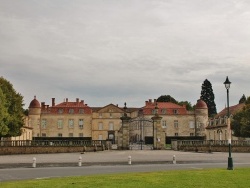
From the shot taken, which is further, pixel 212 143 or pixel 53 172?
pixel 212 143

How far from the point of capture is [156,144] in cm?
5244

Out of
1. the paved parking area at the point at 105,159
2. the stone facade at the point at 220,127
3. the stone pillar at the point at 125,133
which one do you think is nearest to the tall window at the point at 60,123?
the stone facade at the point at 220,127

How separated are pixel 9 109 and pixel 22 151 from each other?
12.3 meters

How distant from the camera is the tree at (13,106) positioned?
54.8m

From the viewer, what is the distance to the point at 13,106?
56.1 meters

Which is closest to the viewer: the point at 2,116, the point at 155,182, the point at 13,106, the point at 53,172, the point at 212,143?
the point at 155,182

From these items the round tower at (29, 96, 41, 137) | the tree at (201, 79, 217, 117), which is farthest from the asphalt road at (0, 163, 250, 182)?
the tree at (201, 79, 217, 117)

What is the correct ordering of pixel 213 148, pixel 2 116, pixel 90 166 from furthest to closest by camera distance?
pixel 213 148 → pixel 2 116 → pixel 90 166

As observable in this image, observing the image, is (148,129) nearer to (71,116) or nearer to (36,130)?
(71,116)

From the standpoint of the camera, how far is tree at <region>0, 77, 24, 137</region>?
54781 mm

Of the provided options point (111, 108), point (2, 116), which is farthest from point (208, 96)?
point (2, 116)

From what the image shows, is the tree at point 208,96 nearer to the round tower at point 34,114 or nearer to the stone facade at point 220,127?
the stone facade at point 220,127

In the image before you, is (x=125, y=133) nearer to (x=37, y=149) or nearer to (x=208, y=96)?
(x=37, y=149)

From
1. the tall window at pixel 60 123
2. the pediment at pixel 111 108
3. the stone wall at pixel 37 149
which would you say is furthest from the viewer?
the pediment at pixel 111 108
